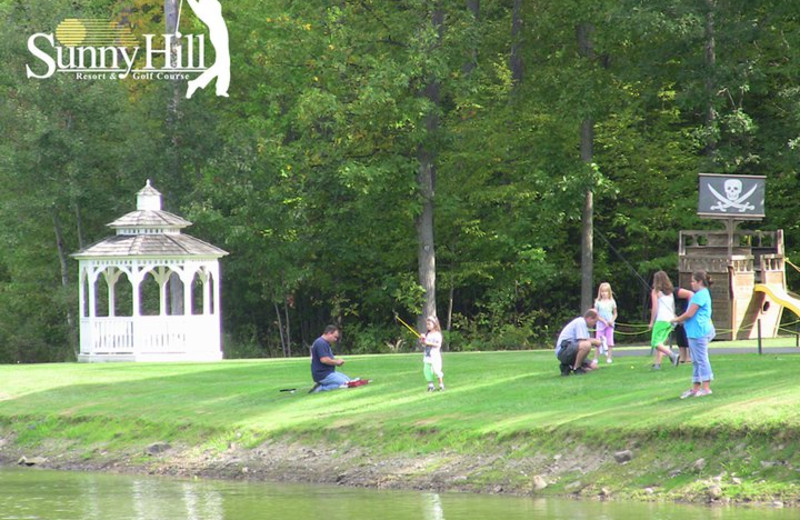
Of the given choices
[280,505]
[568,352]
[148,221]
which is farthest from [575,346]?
[148,221]

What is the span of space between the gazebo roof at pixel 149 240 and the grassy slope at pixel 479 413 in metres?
5.40

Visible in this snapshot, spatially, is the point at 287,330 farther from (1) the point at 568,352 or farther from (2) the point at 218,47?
(1) the point at 568,352

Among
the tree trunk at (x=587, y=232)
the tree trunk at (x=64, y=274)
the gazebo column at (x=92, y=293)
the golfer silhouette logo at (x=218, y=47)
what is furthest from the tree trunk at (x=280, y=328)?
the gazebo column at (x=92, y=293)

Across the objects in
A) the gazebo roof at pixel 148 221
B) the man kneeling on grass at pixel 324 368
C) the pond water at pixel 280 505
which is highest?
the gazebo roof at pixel 148 221

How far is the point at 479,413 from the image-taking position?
2231 cm

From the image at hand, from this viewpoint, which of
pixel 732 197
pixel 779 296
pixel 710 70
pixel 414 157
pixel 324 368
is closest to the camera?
pixel 324 368

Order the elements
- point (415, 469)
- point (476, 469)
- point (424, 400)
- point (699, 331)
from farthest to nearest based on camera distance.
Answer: point (424, 400), point (415, 469), point (699, 331), point (476, 469)

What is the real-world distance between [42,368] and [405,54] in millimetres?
15408

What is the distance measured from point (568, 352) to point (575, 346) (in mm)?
173

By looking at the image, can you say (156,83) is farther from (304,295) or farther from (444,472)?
(444,472)

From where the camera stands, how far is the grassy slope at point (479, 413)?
18266 millimetres

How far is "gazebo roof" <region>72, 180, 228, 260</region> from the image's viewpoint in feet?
124

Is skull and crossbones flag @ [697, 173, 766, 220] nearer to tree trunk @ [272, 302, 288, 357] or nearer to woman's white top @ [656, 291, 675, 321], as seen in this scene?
woman's white top @ [656, 291, 675, 321]

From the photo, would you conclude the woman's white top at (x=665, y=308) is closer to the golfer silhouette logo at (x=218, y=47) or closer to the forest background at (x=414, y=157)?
the forest background at (x=414, y=157)
